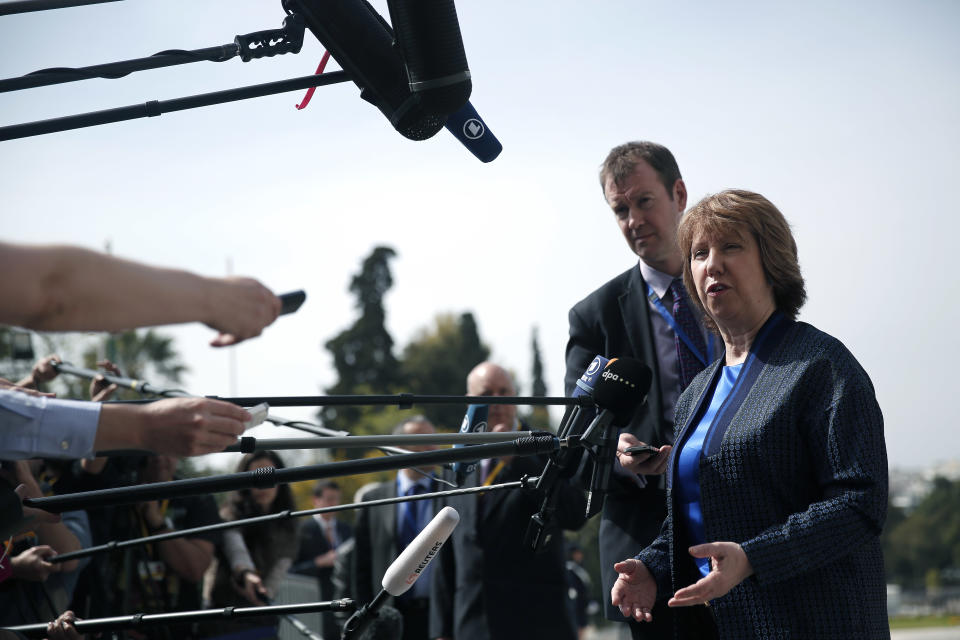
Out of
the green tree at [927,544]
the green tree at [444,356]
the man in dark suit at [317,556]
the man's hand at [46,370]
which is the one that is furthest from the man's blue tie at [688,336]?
the green tree at [927,544]

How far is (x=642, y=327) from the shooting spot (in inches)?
146

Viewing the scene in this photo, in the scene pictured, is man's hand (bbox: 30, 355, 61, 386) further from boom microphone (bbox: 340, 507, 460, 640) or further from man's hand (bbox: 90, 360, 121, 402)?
boom microphone (bbox: 340, 507, 460, 640)

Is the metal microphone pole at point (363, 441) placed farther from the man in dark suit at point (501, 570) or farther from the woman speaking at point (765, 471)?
the man in dark suit at point (501, 570)

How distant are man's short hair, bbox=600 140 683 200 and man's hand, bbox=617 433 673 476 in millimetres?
1131

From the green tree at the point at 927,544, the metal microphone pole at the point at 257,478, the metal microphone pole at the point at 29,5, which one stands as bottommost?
the green tree at the point at 927,544

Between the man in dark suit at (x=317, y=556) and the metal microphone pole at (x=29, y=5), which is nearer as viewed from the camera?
the metal microphone pole at (x=29, y=5)

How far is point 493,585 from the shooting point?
5.46 meters

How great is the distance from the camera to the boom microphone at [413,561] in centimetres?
273

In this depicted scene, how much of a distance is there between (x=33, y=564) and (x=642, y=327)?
8.05 ft

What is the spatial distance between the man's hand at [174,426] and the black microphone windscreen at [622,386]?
1295mm

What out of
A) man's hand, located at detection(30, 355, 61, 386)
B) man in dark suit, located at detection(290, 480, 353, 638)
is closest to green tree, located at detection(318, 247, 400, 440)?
man in dark suit, located at detection(290, 480, 353, 638)

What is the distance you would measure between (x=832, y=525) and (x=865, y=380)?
0.39 metres

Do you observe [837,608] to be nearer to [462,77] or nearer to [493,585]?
[462,77]

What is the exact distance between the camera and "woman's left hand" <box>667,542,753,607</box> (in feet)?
7.75
